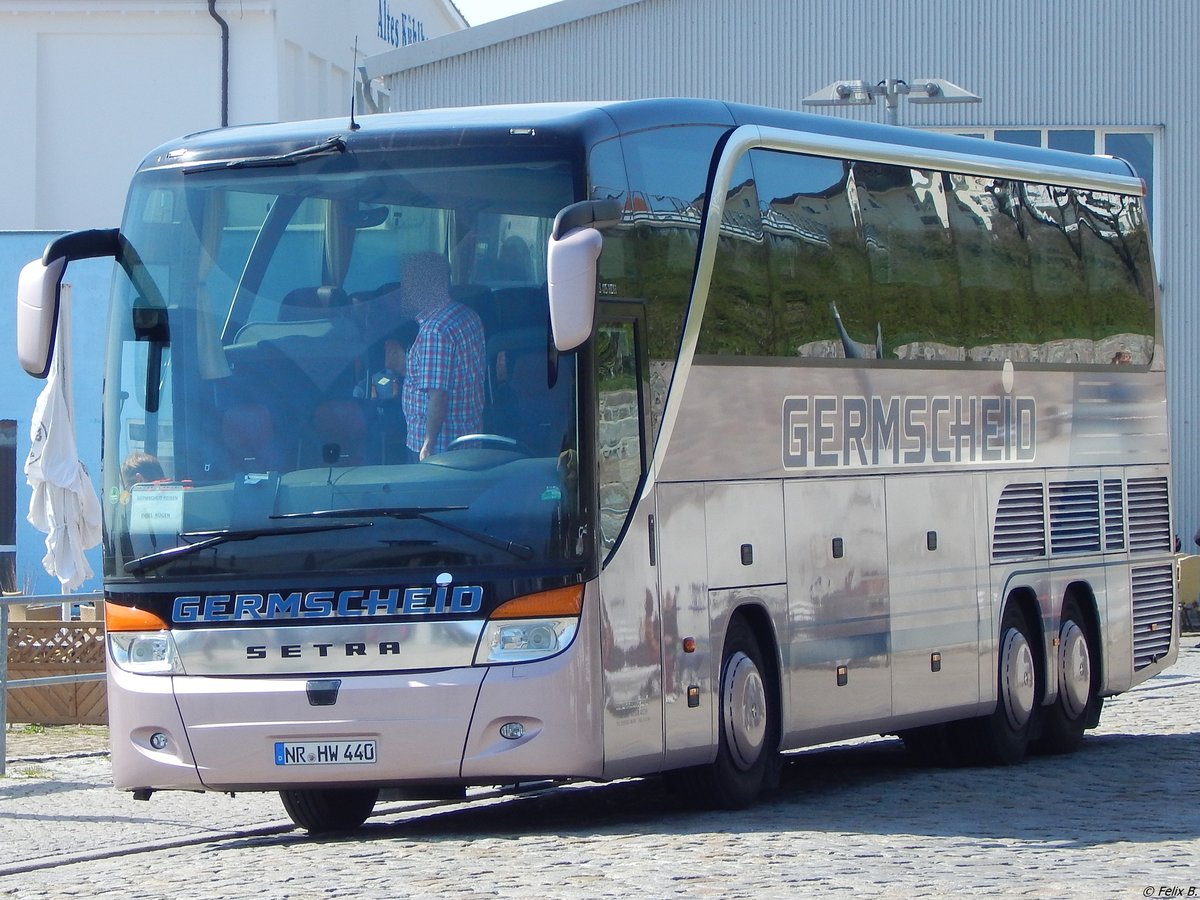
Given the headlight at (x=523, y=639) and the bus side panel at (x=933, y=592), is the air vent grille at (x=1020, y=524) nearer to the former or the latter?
the bus side panel at (x=933, y=592)

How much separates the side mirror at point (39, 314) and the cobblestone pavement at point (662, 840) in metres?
2.45

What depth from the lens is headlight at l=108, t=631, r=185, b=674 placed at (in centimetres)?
1099

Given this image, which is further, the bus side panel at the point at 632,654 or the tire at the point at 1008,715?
the tire at the point at 1008,715

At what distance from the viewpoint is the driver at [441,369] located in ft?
35.2

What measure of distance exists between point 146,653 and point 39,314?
1.71 metres

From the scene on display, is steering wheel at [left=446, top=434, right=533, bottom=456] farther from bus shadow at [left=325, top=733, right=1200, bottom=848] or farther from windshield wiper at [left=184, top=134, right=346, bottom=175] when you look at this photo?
bus shadow at [left=325, top=733, right=1200, bottom=848]

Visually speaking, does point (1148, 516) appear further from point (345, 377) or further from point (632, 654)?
point (345, 377)

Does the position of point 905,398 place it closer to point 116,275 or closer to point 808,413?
point 808,413

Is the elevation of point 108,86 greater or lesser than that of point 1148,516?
greater

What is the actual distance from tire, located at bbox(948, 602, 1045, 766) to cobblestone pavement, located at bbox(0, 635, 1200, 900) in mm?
232

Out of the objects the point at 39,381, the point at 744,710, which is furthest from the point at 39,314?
the point at 39,381

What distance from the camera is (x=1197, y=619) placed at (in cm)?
3034

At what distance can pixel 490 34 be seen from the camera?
108ft

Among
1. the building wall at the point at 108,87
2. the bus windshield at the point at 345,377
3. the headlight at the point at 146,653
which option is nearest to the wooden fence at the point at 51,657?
the headlight at the point at 146,653
